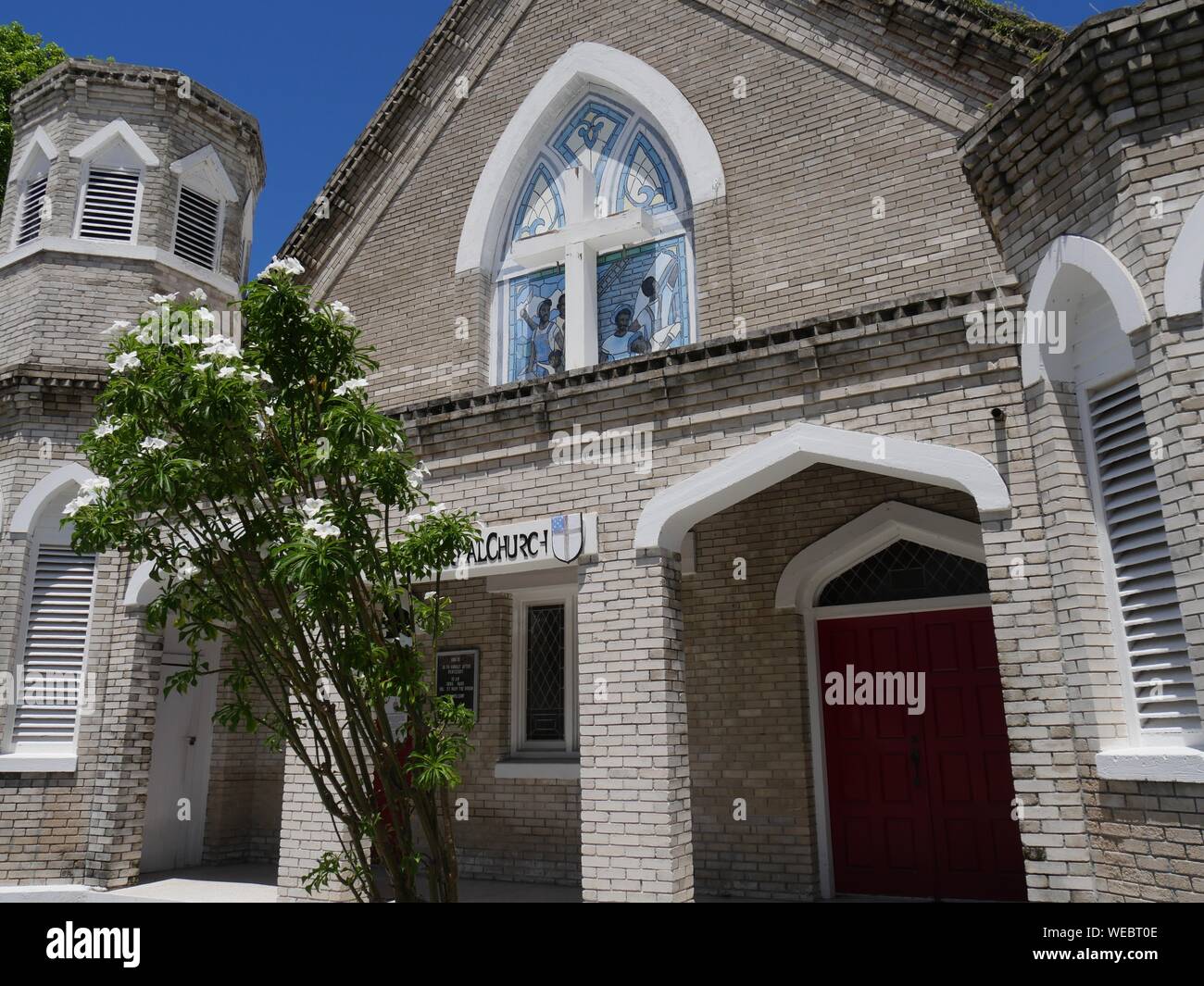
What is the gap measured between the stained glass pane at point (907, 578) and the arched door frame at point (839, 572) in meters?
0.08

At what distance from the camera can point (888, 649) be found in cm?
909

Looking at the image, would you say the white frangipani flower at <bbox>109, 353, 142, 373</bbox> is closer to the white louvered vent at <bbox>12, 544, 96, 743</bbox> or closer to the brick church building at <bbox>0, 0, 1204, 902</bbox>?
the brick church building at <bbox>0, 0, 1204, 902</bbox>

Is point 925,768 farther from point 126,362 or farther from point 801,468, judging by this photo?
point 126,362

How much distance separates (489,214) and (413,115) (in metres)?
2.13

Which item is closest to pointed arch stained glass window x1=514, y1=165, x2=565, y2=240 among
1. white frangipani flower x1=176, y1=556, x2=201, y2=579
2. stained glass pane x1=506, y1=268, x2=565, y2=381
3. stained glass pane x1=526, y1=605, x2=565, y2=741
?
stained glass pane x1=506, y1=268, x2=565, y2=381

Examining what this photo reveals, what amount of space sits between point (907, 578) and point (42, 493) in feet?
30.5

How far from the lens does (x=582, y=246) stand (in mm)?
10820

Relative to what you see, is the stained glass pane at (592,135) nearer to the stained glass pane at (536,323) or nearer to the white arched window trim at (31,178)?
the stained glass pane at (536,323)

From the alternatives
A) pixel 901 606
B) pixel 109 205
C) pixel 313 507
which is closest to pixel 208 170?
pixel 109 205

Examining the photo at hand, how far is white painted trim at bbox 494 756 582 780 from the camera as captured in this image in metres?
10.3

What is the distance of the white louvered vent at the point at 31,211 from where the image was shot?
40.5 feet

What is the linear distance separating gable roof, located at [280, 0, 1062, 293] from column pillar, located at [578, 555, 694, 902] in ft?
17.7
